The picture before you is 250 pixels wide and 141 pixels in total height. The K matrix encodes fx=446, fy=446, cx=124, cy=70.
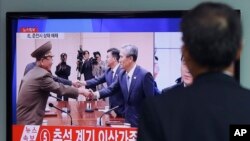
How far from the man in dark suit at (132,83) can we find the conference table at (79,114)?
72 millimetres

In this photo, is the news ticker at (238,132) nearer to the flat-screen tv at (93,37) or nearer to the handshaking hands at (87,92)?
the flat-screen tv at (93,37)

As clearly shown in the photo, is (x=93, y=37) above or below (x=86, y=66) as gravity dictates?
above

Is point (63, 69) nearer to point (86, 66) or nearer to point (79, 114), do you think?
point (86, 66)

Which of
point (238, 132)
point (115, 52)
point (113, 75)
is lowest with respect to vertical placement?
point (238, 132)

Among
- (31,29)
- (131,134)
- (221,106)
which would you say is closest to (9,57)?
(31,29)

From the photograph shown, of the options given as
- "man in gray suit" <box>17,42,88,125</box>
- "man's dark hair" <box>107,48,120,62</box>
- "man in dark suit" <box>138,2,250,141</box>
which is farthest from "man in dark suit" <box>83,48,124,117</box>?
"man in dark suit" <box>138,2,250,141</box>

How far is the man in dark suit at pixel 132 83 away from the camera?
7.16 feet

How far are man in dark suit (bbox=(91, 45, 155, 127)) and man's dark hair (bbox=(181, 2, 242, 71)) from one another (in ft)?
3.79

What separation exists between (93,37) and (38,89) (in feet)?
1.28

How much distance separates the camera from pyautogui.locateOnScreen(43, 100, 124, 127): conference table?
7.28 ft

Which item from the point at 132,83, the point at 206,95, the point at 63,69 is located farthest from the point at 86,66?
the point at 206,95

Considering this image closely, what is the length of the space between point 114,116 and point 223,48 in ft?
4.14

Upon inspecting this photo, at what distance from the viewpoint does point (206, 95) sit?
102cm

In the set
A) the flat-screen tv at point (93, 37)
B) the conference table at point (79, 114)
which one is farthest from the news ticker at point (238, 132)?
the conference table at point (79, 114)
